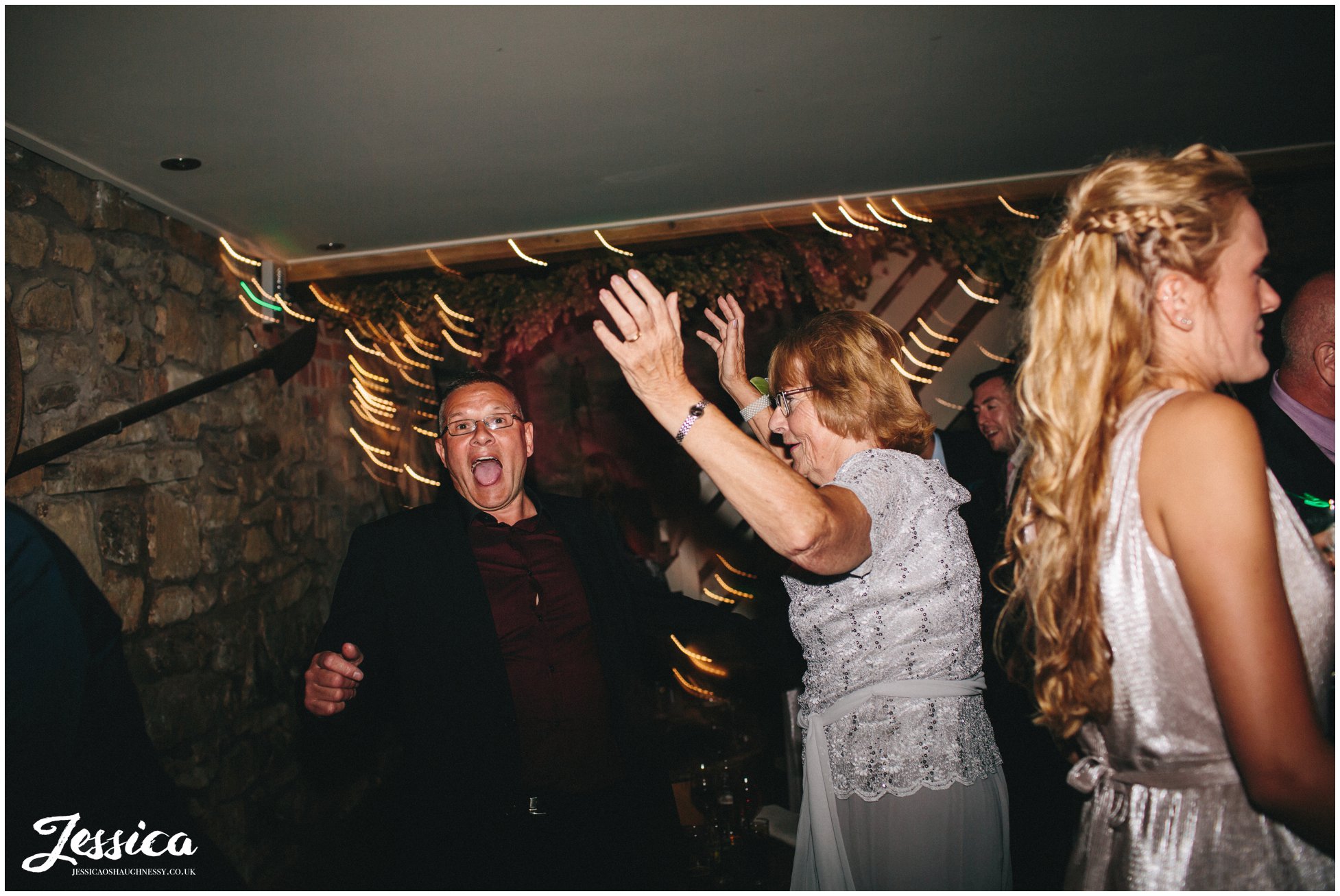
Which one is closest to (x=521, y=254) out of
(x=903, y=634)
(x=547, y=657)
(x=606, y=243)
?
(x=606, y=243)

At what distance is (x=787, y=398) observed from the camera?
5.38 feet

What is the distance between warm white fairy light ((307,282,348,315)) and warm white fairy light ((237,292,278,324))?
0.83 feet

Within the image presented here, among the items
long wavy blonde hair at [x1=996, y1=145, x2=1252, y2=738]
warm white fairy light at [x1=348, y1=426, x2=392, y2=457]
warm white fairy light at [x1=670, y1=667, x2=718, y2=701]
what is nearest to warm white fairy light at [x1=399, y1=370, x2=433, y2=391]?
warm white fairy light at [x1=348, y1=426, x2=392, y2=457]

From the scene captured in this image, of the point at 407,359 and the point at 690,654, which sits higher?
the point at 407,359

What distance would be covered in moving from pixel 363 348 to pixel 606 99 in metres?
2.42

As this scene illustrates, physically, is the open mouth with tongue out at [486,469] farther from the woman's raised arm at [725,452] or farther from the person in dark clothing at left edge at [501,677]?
the woman's raised arm at [725,452]

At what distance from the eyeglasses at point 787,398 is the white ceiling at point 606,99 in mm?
981

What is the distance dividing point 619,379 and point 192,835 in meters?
3.39

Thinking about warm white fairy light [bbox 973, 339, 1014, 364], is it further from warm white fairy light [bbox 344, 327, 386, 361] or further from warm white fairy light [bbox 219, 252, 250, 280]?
warm white fairy light [bbox 219, 252, 250, 280]

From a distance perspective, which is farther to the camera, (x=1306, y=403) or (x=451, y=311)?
(x=451, y=311)

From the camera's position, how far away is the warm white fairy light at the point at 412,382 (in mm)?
4371

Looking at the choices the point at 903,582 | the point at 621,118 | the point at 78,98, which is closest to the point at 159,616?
the point at 78,98

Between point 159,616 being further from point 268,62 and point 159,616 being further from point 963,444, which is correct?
point 963,444

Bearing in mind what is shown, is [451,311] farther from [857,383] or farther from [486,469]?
[857,383]
